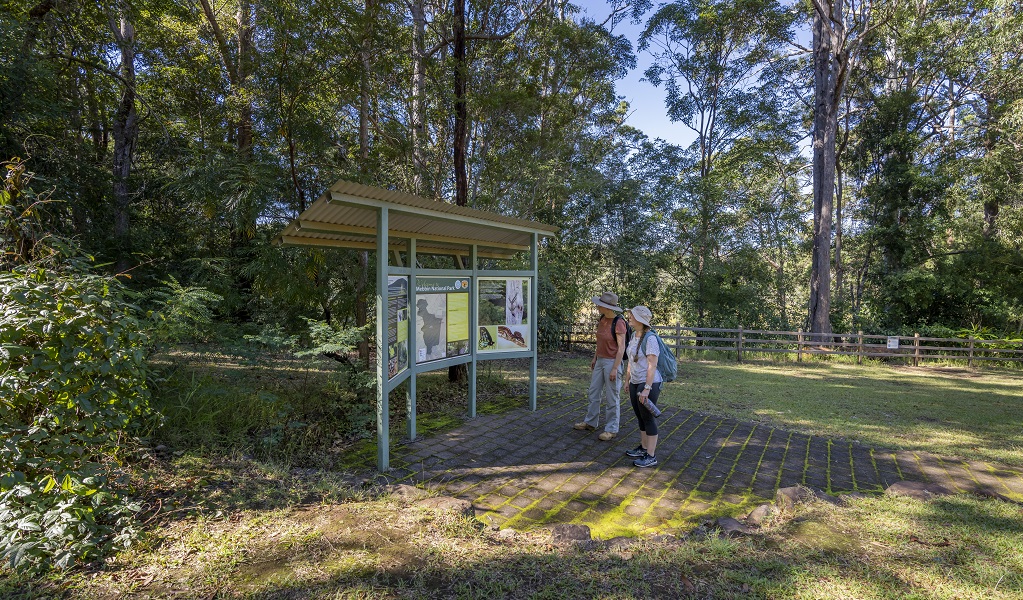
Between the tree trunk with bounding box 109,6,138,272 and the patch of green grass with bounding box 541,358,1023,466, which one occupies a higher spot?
the tree trunk with bounding box 109,6,138,272

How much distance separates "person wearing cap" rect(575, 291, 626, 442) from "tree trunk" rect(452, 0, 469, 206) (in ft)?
11.9

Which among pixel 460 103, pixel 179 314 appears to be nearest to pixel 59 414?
pixel 179 314

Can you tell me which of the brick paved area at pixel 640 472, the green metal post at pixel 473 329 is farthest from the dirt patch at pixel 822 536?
the green metal post at pixel 473 329

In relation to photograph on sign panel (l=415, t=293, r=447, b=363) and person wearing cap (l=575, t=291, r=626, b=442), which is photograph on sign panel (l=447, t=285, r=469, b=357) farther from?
person wearing cap (l=575, t=291, r=626, b=442)

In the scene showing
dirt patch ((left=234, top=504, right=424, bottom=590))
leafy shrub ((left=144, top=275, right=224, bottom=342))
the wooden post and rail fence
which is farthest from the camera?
the wooden post and rail fence

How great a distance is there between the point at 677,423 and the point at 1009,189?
58.4 feet

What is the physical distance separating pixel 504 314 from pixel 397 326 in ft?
6.77

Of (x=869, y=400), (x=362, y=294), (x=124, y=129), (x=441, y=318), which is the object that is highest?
(x=124, y=129)

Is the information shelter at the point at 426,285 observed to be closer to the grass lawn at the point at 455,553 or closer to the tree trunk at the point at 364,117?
the tree trunk at the point at 364,117

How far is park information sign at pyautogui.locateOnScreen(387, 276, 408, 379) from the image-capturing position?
4.62 meters

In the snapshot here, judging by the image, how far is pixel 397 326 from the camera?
4.76 m

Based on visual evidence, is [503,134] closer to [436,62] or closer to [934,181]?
[436,62]

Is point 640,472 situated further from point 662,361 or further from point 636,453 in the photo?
point 662,361

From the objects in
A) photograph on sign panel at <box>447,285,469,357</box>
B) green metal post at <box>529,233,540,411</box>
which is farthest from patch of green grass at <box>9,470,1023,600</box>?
green metal post at <box>529,233,540,411</box>
